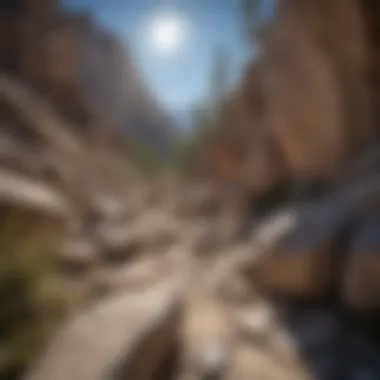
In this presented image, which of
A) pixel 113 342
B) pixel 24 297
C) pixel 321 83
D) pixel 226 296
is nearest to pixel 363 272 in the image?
pixel 226 296

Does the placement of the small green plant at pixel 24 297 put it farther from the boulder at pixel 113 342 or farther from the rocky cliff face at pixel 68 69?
the rocky cliff face at pixel 68 69

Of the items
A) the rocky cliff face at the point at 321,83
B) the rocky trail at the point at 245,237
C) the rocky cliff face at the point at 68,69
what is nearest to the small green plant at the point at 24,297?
the rocky trail at the point at 245,237

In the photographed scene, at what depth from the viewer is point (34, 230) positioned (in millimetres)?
1749

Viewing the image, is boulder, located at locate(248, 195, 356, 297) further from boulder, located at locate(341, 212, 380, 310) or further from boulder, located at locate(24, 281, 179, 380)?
boulder, located at locate(24, 281, 179, 380)

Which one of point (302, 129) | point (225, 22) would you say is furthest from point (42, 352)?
point (302, 129)

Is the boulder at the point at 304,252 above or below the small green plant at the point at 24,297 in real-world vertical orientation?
below

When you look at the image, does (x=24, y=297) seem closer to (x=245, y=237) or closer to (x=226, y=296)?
(x=226, y=296)

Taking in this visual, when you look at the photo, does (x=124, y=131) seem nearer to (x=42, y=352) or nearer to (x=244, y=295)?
(x=244, y=295)

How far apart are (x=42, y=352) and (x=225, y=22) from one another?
2.23 metres

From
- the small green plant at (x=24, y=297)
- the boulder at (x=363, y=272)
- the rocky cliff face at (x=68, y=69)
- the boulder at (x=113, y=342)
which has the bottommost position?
the boulder at (x=363, y=272)

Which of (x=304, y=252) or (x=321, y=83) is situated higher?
(x=321, y=83)

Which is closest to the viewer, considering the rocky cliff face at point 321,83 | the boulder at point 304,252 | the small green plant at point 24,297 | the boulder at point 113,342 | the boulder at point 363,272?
the boulder at point 113,342

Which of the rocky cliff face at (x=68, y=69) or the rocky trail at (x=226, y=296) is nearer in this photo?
the rocky trail at (x=226, y=296)

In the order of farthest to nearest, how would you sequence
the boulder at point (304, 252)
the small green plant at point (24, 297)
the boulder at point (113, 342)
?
the boulder at point (304, 252)
the small green plant at point (24, 297)
the boulder at point (113, 342)
